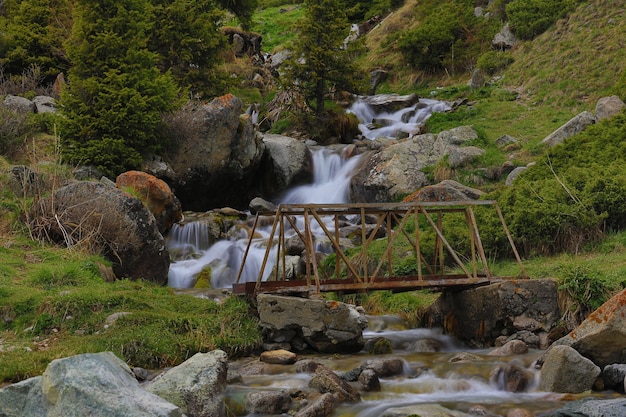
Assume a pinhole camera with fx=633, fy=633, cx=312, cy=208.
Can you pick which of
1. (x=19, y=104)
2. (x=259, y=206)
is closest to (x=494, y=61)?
(x=259, y=206)

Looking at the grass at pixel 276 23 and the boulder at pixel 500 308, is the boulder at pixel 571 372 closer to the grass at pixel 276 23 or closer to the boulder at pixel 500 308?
the boulder at pixel 500 308

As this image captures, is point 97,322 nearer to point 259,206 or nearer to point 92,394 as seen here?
point 92,394

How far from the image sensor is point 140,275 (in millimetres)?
14812

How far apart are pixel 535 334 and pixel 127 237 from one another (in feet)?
29.4

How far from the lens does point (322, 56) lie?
91.7ft

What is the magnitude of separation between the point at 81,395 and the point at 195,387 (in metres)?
1.87

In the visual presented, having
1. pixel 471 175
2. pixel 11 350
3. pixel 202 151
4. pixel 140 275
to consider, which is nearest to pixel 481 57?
pixel 471 175

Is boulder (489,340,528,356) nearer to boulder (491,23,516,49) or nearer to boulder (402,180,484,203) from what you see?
boulder (402,180,484,203)

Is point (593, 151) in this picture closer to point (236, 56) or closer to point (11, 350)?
point (11, 350)

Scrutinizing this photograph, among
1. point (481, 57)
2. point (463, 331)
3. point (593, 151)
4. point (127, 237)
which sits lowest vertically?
point (463, 331)

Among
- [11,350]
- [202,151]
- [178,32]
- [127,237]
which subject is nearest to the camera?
[11,350]

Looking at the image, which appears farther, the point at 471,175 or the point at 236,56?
the point at 236,56

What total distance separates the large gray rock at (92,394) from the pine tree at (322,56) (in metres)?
23.4

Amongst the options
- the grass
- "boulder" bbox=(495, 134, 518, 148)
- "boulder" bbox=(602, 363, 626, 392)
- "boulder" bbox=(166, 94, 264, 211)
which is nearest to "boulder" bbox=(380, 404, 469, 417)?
"boulder" bbox=(602, 363, 626, 392)
